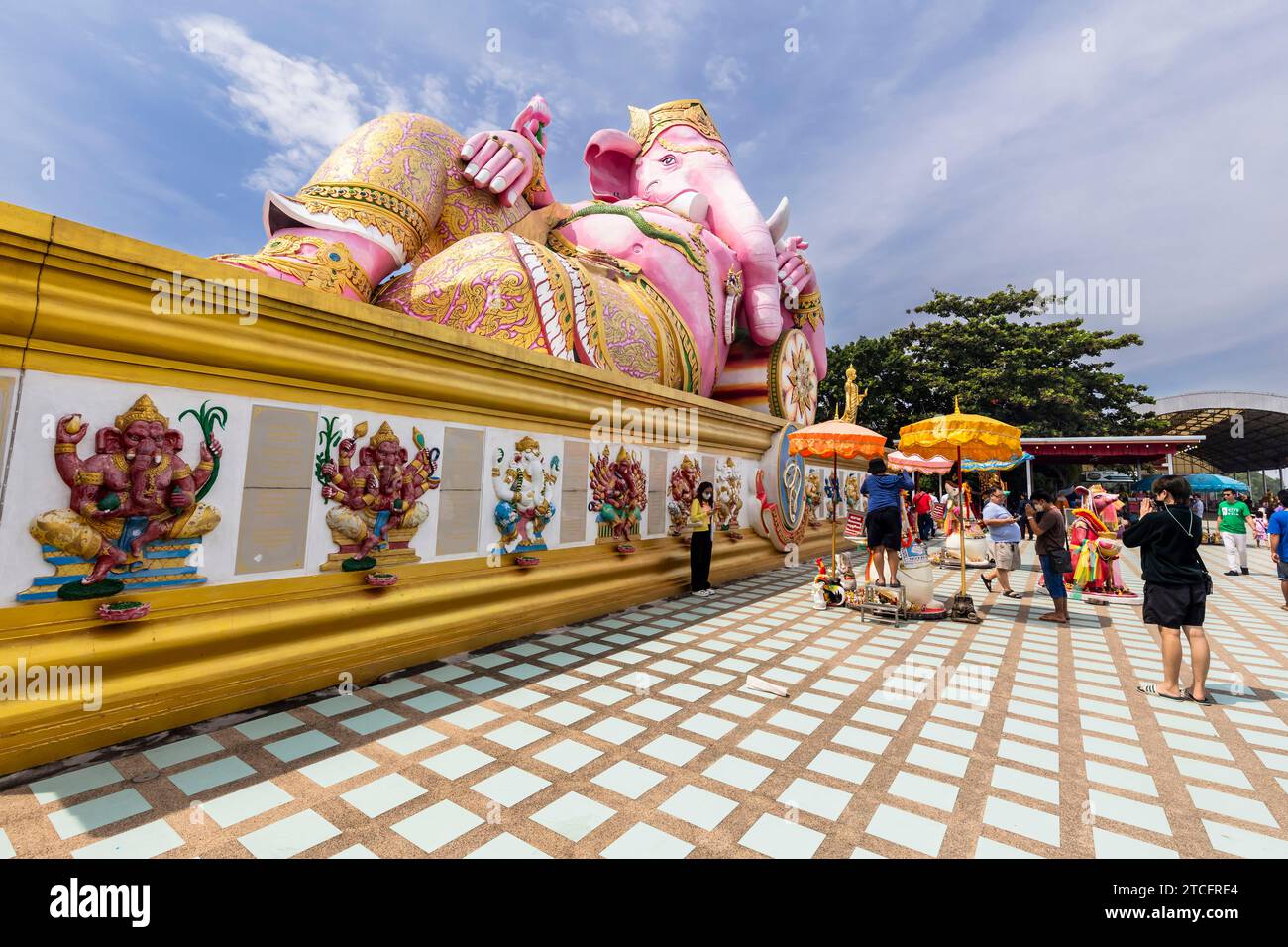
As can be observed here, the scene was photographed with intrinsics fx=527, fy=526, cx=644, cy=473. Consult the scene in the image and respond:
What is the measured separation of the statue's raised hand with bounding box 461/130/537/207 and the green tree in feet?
73.8

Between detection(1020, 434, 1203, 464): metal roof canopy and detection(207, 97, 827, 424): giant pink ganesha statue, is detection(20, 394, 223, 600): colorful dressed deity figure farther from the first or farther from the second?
detection(1020, 434, 1203, 464): metal roof canopy

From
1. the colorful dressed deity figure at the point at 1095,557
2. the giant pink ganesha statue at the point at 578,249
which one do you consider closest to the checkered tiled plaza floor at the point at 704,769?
the colorful dressed deity figure at the point at 1095,557

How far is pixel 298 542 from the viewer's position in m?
3.22

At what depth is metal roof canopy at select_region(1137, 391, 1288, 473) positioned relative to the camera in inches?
867

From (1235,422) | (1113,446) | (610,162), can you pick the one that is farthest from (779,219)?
(1235,422)

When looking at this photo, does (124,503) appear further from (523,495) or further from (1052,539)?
(1052,539)

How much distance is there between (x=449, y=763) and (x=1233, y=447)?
45.3 m

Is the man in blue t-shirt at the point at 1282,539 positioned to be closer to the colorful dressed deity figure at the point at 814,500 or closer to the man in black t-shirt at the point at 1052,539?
the man in black t-shirt at the point at 1052,539

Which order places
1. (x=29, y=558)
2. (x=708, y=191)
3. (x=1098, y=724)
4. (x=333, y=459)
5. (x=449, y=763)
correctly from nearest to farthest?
(x=29, y=558) < (x=449, y=763) < (x=1098, y=724) < (x=333, y=459) < (x=708, y=191)

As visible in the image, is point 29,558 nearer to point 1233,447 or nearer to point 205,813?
point 205,813

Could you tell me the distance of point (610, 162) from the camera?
1020cm

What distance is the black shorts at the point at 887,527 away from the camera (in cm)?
637

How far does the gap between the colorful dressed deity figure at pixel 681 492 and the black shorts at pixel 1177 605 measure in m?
4.39

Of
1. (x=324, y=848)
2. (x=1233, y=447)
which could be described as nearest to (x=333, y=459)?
(x=324, y=848)
